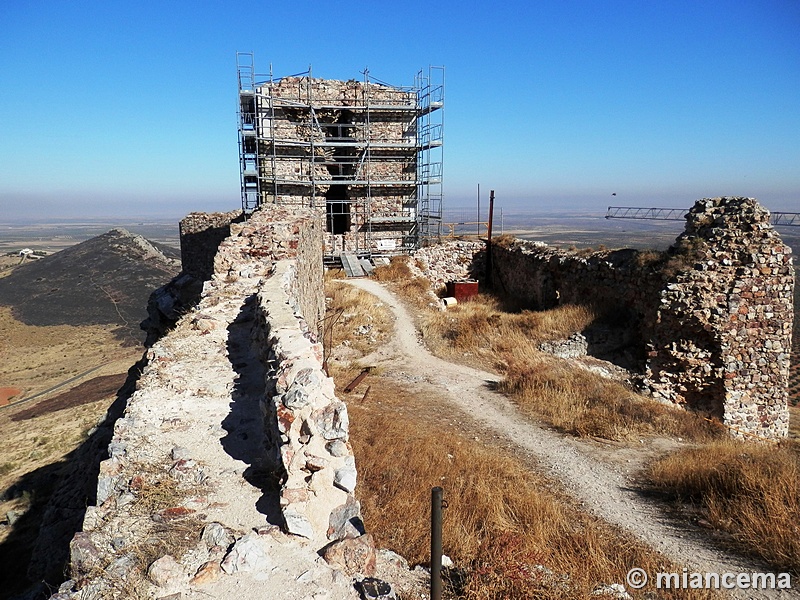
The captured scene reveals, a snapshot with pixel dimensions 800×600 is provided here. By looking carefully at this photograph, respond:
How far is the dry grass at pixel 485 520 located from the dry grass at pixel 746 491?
0.85 metres

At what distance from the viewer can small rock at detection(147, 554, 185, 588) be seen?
249 centimetres

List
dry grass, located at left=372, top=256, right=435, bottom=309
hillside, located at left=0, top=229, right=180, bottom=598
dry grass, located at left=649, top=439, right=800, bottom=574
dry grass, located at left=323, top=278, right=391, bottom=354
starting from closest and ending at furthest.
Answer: dry grass, located at left=649, top=439, right=800, bottom=574
hillside, located at left=0, top=229, right=180, bottom=598
dry grass, located at left=323, top=278, right=391, bottom=354
dry grass, located at left=372, top=256, right=435, bottom=309

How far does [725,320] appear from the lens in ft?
30.5

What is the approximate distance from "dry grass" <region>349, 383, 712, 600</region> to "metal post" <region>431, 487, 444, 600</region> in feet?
1.67

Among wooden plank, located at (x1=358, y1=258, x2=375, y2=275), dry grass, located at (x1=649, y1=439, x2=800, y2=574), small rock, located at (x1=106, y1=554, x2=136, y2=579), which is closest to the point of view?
small rock, located at (x1=106, y1=554, x2=136, y2=579)

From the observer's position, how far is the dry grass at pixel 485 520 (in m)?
3.20

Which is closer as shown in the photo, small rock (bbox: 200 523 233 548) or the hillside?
small rock (bbox: 200 523 233 548)

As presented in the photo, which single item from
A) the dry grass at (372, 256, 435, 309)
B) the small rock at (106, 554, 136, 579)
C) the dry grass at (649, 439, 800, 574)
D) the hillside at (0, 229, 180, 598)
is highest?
the small rock at (106, 554, 136, 579)

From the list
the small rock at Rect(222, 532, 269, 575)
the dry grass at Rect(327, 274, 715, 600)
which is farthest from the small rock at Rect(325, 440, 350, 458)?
the dry grass at Rect(327, 274, 715, 600)

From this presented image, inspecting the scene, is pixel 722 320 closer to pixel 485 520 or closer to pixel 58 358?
pixel 485 520

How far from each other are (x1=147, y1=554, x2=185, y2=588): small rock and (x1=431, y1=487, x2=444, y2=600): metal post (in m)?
1.21

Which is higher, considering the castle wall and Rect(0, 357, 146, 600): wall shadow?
the castle wall

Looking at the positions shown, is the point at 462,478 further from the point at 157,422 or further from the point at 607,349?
the point at 607,349

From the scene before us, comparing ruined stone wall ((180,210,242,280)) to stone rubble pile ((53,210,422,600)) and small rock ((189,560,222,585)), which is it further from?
small rock ((189,560,222,585))
